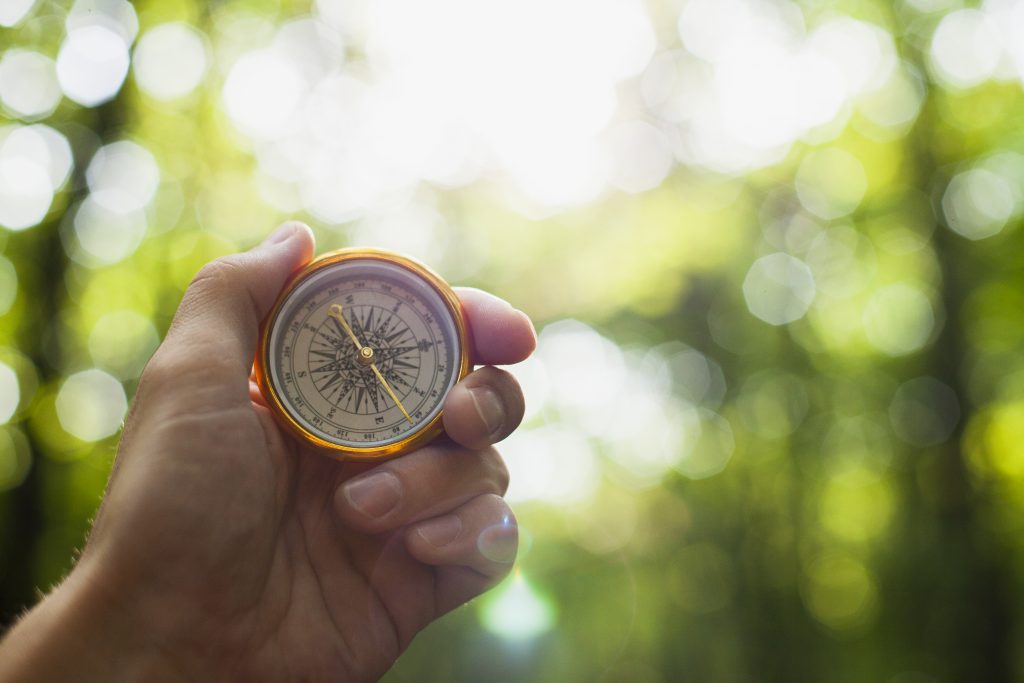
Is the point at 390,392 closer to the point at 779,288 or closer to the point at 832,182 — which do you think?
the point at 832,182

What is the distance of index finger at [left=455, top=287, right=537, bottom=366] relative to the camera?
11.1ft

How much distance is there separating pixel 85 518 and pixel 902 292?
54.3ft

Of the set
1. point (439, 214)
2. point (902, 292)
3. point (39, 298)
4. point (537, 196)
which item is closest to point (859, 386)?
point (902, 292)

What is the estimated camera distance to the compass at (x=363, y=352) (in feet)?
11.1

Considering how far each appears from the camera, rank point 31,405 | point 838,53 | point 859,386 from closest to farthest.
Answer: point 31,405
point 838,53
point 859,386

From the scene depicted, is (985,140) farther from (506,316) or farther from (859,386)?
(506,316)

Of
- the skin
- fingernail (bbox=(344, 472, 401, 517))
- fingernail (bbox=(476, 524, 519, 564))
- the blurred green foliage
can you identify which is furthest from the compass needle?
the blurred green foliage

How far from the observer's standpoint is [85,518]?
15242 millimetres

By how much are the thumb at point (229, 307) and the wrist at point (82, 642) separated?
0.88 metres

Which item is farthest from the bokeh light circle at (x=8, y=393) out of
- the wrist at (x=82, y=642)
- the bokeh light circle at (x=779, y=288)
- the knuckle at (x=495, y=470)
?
the bokeh light circle at (x=779, y=288)

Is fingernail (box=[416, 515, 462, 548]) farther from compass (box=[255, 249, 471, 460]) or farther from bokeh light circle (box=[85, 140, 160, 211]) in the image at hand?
bokeh light circle (box=[85, 140, 160, 211])

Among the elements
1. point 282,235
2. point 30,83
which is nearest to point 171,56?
point 30,83

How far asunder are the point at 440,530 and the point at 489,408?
526 mm

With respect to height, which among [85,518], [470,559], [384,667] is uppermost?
[470,559]
